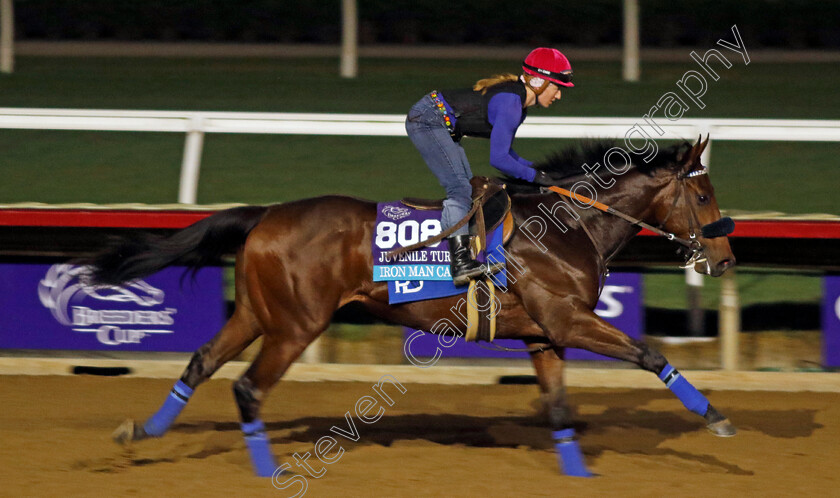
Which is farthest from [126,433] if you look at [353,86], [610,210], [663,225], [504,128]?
[353,86]

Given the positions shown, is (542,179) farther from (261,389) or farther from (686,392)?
(261,389)

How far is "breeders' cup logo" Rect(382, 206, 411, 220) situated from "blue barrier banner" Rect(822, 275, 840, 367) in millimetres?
3455

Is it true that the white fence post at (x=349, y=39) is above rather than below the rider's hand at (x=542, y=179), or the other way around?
above

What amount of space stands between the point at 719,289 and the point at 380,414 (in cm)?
310

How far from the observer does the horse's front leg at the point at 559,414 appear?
5082 millimetres

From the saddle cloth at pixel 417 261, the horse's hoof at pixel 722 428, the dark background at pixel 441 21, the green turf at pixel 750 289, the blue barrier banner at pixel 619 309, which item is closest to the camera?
the horse's hoof at pixel 722 428

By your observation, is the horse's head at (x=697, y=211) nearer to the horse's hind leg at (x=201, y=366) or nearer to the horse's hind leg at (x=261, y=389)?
the horse's hind leg at (x=261, y=389)

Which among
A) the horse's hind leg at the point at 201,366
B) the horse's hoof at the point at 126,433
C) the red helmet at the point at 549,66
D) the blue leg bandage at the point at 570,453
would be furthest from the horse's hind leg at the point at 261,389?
the red helmet at the point at 549,66

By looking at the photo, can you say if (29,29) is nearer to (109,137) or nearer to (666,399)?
(109,137)

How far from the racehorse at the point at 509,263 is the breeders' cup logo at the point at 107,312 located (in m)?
1.93

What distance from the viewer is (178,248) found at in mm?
5398

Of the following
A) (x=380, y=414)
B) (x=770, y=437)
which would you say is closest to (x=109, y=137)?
(x=380, y=414)

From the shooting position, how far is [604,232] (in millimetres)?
5305

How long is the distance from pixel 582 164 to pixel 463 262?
0.88 m
